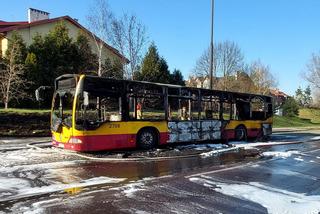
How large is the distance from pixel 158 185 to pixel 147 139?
269 inches

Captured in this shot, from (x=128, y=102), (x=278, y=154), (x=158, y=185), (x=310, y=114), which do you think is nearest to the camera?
(x=158, y=185)

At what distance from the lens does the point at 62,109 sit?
15906mm

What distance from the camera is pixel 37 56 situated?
35750 mm

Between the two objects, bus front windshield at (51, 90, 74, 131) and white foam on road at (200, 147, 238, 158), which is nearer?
bus front windshield at (51, 90, 74, 131)

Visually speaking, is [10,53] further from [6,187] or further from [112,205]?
[112,205]

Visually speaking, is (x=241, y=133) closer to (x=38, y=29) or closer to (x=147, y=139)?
(x=147, y=139)

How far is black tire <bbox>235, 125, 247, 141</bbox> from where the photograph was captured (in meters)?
21.7

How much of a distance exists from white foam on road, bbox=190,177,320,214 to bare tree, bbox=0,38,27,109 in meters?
22.7

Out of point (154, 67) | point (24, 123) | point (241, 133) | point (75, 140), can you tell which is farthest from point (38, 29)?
point (75, 140)

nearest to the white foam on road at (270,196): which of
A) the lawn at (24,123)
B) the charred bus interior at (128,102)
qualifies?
the charred bus interior at (128,102)

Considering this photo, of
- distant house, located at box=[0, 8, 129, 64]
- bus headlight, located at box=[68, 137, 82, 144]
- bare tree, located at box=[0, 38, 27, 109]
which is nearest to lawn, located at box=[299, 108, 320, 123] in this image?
distant house, located at box=[0, 8, 129, 64]

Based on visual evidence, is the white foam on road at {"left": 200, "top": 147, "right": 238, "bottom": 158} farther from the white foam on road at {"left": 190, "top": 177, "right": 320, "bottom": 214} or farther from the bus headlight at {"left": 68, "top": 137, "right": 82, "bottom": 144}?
the white foam on road at {"left": 190, "top": 177, "right": 320, "bottom": 214}

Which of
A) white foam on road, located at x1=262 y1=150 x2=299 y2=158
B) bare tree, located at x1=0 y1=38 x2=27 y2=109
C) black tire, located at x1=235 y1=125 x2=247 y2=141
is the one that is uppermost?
bare tree, located at x1=0 y1=38 x2=27 y2=109

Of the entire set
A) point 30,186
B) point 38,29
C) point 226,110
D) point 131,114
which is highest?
point 38,29
